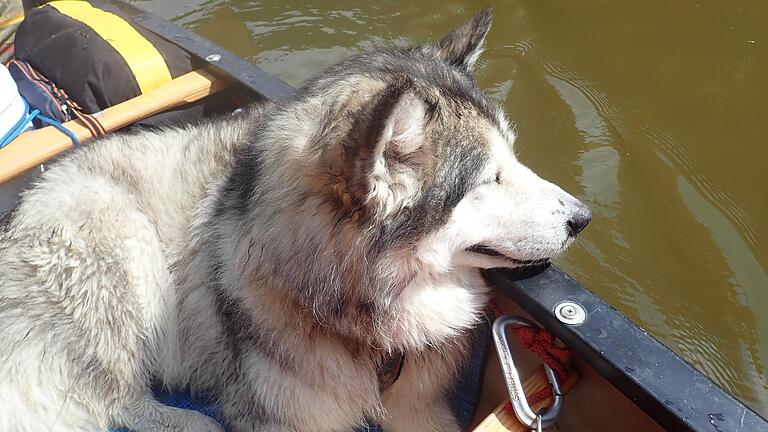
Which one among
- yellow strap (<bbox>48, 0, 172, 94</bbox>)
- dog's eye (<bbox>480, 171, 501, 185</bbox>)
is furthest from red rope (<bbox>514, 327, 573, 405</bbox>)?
yellow strap (<bbox>48, 0, 172, 94</bbox>)

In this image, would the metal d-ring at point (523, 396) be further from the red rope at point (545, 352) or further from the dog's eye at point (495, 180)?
the dog's eye at point (495, 180)

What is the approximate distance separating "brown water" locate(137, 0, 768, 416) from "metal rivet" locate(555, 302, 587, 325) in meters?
1.72

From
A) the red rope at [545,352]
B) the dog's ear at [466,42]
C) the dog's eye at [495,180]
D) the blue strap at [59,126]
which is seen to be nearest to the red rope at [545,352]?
the red rope at [545,352]

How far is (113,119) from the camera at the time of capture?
280cm

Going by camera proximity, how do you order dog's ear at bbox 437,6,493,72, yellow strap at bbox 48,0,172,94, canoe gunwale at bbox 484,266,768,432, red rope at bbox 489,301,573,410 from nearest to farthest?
canoe gunwale at bbox 484,266,768,432, red rope at bbox 489,301,573,410, dog's ear at bbox 437,6,493,72, yellow strap at bbox 48,0,172,94

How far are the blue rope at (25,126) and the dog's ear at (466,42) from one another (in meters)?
1.57

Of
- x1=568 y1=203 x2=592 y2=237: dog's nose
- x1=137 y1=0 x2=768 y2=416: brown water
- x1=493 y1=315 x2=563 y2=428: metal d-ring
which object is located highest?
x1=568 y1=203 x2=592 y2=237: dog's nose

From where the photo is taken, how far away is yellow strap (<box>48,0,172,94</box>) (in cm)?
304

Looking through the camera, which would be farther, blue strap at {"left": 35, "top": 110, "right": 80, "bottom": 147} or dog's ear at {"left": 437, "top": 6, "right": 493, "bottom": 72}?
blue strap at {"left": 35, "top": 110, "right": 80, "bottom": 147}

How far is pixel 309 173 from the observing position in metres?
1.72

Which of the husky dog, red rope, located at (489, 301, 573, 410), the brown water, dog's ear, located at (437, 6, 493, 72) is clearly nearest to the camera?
the husky dog

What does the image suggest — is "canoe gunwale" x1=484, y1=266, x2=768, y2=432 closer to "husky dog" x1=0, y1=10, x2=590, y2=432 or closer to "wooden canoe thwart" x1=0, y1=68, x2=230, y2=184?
"husky dog" x1=0, y1=10, x2=590, y2=432

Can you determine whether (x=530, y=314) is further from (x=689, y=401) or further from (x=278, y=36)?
(x=278, y=36)

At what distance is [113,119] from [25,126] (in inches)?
15.2
